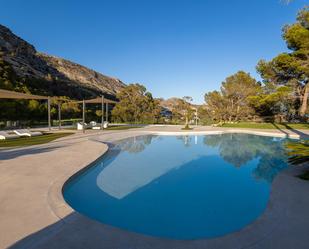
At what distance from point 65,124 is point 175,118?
13222 mm

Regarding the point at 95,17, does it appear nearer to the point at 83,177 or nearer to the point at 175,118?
the point at 175,118

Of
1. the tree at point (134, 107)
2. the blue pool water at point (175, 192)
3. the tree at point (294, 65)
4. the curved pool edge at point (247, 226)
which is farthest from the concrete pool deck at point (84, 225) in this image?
the tree at point (134, 107)

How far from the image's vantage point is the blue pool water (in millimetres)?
3582

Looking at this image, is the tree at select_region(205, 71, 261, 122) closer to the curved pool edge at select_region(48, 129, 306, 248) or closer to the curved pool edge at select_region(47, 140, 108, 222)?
the curved pool edge at select_region(48, 129, 306, 248)

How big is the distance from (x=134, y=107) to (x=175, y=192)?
1939 centimetres

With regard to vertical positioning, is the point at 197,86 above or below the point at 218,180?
above

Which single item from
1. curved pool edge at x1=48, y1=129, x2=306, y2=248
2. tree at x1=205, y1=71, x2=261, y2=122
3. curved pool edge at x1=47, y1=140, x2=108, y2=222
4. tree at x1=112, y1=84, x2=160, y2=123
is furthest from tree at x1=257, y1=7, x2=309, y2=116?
curved pool edge at x1=47, y1=140, x2=108, y2=222

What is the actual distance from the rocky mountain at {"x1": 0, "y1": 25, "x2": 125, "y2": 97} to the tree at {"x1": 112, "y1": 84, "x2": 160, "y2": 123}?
14066mm

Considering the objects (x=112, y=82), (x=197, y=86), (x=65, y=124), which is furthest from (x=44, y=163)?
(x=112, y=82)

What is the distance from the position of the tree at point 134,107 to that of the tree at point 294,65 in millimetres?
12178

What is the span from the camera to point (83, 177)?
5.55m

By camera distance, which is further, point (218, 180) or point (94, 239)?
point (218, 180)

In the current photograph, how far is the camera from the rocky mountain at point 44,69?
1490 inches

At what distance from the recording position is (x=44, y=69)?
51.8 m
